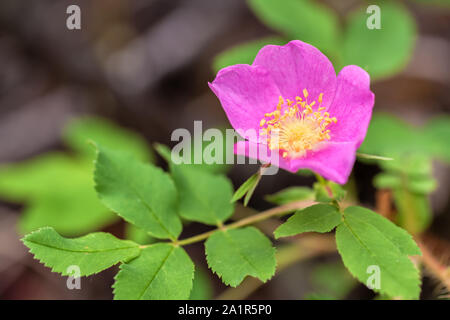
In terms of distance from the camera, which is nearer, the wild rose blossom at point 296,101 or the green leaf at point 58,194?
the wild rose blossom at point 296,101

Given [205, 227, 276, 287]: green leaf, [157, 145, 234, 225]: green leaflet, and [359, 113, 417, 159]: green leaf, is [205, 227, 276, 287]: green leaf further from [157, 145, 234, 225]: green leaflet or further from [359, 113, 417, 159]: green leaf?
[359, 113, 417, 159]: green leaf

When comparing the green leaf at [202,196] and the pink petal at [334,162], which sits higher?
the pink petal at [334,162]

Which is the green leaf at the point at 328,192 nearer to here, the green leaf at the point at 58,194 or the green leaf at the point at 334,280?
the green leaf at the point at 334,280

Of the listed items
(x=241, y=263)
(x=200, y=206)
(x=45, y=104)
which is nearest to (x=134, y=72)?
(x=45, y=104)

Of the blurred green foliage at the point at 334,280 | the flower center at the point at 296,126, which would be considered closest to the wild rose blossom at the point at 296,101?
the flower center at the point at 296,126

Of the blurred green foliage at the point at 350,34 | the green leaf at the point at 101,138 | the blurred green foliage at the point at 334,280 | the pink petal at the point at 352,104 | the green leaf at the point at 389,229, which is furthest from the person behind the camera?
the green leaf at the point at 101,138

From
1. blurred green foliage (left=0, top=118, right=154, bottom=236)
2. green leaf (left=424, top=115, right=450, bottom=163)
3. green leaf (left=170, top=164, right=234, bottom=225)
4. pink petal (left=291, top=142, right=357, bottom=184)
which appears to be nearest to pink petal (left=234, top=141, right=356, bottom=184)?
pink petal (left=291, top=142, right=357, bottom=184)

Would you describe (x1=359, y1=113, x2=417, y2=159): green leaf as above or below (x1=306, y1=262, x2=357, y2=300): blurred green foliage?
above
